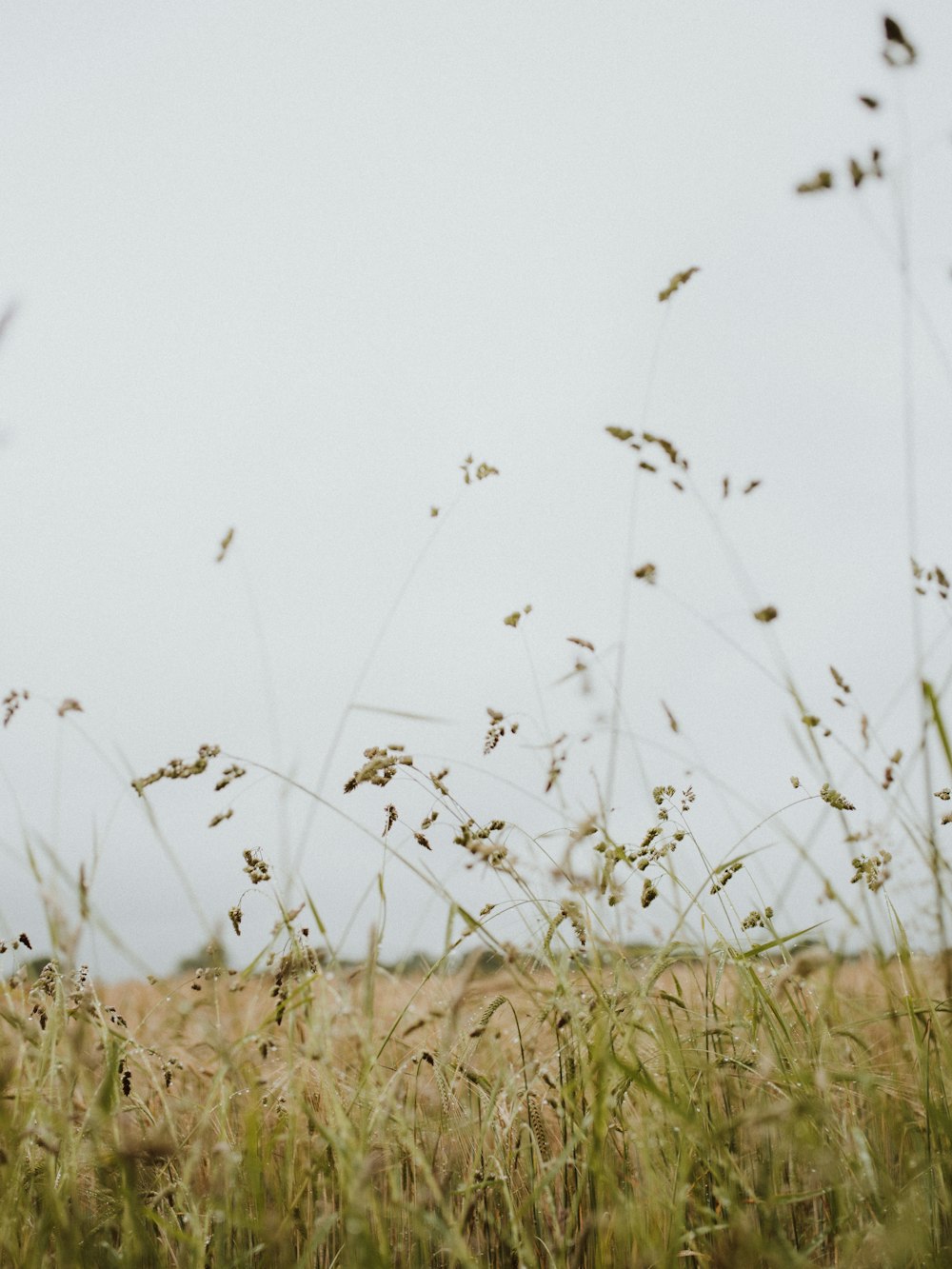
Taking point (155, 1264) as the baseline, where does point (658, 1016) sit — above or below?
above

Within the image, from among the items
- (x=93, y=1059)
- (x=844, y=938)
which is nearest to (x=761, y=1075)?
(x=844, y=938)

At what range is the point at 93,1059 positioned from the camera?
1.51 m

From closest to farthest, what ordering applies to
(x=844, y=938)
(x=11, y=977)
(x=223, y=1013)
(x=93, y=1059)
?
1. (x=844, y=938)
2. (x=93, y=1059)
3. (x=223, y=1013)
4. (x=11, y=977)

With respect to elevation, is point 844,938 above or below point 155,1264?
above

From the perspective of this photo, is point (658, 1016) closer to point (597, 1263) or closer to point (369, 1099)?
point (597, 1263)

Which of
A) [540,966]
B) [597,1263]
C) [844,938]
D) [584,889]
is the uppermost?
[584,889]

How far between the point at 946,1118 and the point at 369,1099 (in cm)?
94

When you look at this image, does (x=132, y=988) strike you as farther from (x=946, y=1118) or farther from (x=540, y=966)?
(x=946, y=1118)

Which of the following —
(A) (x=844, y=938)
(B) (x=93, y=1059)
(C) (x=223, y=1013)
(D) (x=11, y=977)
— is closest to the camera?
(A) (x=844, y=938)

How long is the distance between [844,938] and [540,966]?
3.45 feet

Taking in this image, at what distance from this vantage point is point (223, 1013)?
70.0 inches

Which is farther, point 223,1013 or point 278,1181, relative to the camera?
point 223,1013

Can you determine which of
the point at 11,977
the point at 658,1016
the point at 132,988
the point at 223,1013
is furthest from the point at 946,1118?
the point at 132,988

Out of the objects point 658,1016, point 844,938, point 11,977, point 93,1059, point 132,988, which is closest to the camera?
point 844,938
